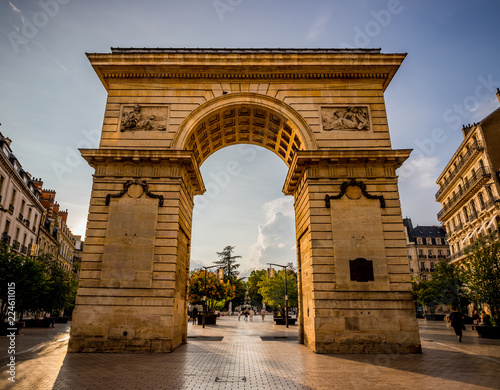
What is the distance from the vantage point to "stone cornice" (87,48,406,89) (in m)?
19.6

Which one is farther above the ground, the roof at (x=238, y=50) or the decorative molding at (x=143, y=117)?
the roof at (x=238, y=50)

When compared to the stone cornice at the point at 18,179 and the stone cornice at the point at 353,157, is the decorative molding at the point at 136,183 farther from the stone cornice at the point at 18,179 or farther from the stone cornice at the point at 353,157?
the stone cornice at the point at 18,179

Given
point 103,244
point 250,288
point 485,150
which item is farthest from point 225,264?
point 103,244

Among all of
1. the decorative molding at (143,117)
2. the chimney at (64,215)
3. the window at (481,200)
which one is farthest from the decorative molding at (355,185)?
the chimney at (64,215)

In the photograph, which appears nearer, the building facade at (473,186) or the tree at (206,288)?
the building facade at (473,186)

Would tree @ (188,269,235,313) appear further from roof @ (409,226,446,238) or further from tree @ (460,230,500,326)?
roof @ (409,226,446,238)

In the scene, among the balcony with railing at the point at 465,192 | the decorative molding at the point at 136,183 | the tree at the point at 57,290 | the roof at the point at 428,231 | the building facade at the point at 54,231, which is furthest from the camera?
the roof at the point at 428,231

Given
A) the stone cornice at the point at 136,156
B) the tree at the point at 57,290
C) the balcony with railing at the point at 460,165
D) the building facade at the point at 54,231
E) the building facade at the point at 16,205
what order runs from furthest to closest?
the building facade at the point at 54,231
the balcony with railing at the point at 460,165
the tree at the point at 57,290
the building facade at the point at 16,205
the stone cornice at the point at 136,156

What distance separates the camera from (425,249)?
3054 inches

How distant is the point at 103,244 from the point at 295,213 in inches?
465

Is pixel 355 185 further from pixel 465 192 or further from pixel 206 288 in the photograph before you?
pixel 465 192

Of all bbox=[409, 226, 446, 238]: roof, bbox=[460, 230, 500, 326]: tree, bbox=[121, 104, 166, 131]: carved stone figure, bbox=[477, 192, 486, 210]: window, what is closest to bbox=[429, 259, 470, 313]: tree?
bbox=[477, 192, 486, 210]: window

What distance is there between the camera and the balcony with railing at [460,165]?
39.9m

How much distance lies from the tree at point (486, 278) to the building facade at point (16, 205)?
3520cm
